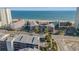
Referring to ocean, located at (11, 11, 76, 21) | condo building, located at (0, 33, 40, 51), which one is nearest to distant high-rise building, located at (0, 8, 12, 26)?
ocean, located at (11, 11, 76, 21)

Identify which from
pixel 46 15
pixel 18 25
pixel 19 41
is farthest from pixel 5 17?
pixel 46 15

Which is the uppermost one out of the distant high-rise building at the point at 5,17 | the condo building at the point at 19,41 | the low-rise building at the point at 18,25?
the distant high-rise building at the point at 5,17

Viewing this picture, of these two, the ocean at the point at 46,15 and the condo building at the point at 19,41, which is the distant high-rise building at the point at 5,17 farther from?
the condo building at the point at 19,41

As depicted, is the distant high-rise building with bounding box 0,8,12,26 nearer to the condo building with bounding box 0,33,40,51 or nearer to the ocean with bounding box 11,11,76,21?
the ocean with bounding box 11,11,76,21

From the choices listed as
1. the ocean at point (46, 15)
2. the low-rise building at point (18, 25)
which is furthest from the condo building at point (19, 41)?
the ocean at point (46, 15)
